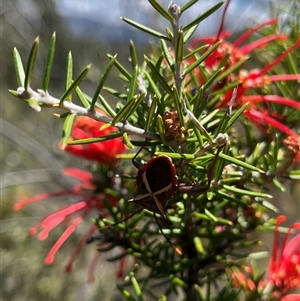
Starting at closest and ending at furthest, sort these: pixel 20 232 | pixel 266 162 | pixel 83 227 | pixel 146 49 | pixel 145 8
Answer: pixel 266 162, pixel 20 232, pixel 83 227, pixel 145 8, pixel 146 49

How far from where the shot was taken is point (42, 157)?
121 inches

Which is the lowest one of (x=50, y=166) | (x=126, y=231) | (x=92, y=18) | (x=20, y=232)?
(x=20, y=232)

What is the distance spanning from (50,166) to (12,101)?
1.04m

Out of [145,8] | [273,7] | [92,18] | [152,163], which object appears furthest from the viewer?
[92,18]

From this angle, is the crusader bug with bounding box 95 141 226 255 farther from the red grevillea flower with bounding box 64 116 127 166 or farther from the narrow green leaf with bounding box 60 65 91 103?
the red grevillea flower with bounding box 64 116 127 166

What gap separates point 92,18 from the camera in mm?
4137

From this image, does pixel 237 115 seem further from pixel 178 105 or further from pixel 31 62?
pixel 31 62

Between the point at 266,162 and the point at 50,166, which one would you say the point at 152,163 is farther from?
the point at 50,166

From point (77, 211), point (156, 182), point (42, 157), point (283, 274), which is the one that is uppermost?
point (156, 182)

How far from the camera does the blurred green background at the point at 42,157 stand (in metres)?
2.50

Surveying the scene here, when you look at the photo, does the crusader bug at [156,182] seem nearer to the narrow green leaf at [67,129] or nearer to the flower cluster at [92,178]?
the narrow green leaf at [67,129]

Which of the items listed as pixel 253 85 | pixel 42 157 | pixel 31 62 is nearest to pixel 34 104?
pixel 31 62

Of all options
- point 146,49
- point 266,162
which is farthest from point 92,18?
point 266,162

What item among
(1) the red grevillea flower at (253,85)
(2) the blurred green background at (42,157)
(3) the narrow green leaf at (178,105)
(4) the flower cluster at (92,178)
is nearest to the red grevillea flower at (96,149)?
(4) the flower cluster at (92,178)
